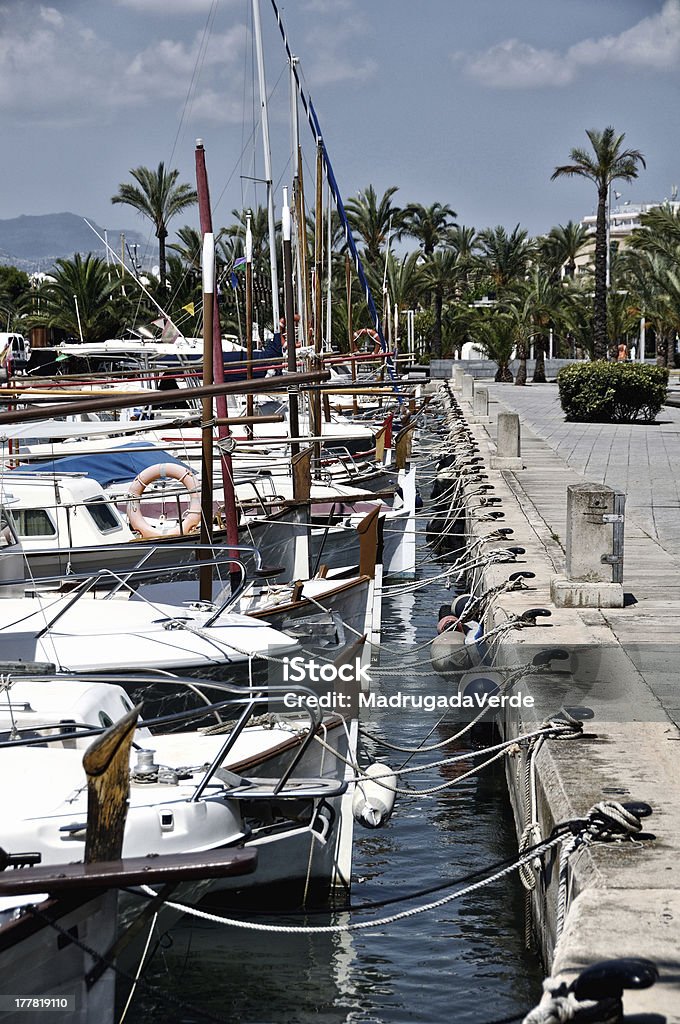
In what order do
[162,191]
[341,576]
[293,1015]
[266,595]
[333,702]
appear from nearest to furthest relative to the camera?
[293,1015] < [333,702] < [266,595] < [341,576] < [162,191]

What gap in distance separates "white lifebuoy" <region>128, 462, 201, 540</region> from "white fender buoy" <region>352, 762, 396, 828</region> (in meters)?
6.09

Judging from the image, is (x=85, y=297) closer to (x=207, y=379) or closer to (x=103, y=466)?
(x=103, y=466)

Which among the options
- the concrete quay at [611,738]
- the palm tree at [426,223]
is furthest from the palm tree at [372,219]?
the concrete quay at [611,738]

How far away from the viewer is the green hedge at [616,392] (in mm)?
35438

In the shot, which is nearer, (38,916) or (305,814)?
(38,916)

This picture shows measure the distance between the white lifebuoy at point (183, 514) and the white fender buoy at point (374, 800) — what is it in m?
6.09

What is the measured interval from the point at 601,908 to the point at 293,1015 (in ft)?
7.72

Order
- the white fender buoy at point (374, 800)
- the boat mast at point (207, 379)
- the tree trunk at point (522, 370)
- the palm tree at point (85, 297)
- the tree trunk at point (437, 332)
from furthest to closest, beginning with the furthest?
the tree trunk at point (437, 332)
the tree trunk at point (522, 370)
the palm tree at point (85, 297)
the boat mast at point (207, 379)
the white fender buoy at point (374, 800)

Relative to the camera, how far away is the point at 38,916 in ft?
17.1

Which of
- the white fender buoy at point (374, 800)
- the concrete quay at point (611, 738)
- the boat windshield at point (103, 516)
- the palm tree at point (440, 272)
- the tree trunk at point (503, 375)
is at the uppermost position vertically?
the palm tree at point (440, 272)

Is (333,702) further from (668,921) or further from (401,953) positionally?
(668,921)

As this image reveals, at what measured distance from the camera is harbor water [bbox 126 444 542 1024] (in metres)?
6.89

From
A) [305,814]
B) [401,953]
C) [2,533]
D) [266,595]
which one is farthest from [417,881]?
[2,533]

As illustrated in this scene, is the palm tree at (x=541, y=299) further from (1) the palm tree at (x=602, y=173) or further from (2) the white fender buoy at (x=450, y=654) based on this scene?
(2) the white fender buoy at (x=450, y=654)
